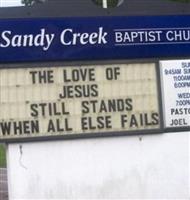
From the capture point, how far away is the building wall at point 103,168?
12859 millimetres

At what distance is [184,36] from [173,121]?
167cm

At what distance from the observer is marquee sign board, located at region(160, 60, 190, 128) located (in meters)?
13.3

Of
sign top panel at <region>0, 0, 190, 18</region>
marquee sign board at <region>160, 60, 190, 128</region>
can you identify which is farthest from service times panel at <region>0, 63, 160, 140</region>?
sign top panel at <region>0, 0, 190, 18</region>

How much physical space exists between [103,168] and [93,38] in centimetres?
246

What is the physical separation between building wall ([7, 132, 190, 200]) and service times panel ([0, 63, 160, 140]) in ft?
0.92

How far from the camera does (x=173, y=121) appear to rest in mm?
13359

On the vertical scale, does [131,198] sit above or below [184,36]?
below

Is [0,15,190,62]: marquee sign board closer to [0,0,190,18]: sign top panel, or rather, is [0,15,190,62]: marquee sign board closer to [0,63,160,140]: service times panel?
[0,0,190,18]: sign top panel

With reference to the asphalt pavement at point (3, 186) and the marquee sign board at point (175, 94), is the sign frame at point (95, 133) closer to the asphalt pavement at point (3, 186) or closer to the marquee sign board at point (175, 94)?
the marquee sign board at point (175, 94)

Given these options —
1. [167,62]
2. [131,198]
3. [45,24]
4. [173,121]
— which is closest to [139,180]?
[131,198]

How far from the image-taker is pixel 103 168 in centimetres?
1315

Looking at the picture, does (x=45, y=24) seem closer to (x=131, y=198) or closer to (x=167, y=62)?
(x=167, y=62)

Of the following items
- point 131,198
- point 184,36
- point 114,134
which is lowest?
point 131,198

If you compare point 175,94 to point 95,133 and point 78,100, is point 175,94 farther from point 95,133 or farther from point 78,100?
point 78,100
